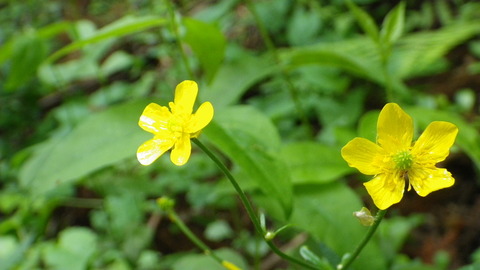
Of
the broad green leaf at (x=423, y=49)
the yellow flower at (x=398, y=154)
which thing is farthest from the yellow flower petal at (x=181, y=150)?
the broad green leaf at (x=423, y=49)

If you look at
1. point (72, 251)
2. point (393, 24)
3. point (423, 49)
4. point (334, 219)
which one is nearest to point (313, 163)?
point (334, 219)

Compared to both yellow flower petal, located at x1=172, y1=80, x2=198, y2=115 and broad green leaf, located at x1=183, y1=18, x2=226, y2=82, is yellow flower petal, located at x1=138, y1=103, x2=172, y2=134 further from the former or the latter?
broad green leaf, located at x1=183, y1=18, x2=226, y2=82

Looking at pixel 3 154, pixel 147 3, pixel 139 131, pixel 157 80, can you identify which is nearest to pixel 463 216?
pixel 139 131

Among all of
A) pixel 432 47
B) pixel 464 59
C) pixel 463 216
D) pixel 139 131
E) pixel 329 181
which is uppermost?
pixel 139 131

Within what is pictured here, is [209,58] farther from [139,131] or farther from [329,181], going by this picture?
[329,181]

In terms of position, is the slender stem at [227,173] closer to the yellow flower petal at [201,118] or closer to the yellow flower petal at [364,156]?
the yellow flower petal at [201,118]

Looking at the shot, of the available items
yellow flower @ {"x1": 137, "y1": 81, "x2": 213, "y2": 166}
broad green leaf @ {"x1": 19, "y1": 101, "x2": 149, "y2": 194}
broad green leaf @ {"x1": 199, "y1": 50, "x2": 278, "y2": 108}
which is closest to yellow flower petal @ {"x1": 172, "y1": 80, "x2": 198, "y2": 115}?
yellow flower @ {"x1": 137, "y1": 81, "x2": 213, "y2": 166}
